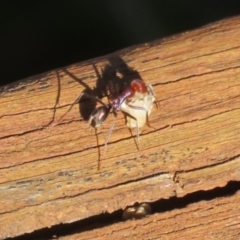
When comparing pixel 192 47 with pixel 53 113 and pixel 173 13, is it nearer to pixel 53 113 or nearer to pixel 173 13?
pixel 53 113

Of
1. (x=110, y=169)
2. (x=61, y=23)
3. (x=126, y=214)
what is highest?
(x=61, y=23)

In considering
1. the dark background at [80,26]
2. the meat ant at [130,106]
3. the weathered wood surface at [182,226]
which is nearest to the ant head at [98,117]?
the meat ant at [130,106]

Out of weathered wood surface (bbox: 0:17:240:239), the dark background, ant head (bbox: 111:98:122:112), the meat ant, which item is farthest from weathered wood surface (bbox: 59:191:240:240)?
the dark background

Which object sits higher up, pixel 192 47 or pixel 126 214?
pixel 192 47

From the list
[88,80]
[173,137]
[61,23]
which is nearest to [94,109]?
[88,80]

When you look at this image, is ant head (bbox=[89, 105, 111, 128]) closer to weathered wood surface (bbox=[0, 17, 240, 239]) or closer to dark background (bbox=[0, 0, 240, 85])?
weathered wood surface (bbox=[0, 17, 240, 239])

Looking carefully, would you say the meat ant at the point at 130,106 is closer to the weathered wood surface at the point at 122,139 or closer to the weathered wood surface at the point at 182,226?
the weathered wood surface at the point at 122,139
